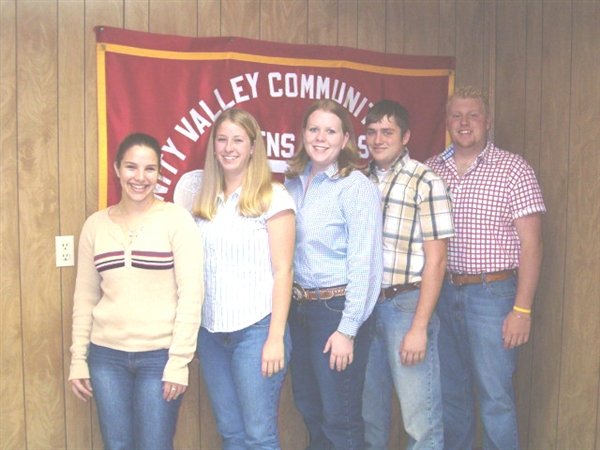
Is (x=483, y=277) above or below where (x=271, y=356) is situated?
above

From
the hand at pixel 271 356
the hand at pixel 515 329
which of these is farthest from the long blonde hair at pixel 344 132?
the hand at pixel 515 329

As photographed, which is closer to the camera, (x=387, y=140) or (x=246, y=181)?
(x=246, y=181)

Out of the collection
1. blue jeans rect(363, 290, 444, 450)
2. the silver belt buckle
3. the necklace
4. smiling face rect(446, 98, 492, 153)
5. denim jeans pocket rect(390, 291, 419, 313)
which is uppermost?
smiling face rect(446, 98, 492, 153)

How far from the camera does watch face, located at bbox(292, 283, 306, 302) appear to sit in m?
2.15

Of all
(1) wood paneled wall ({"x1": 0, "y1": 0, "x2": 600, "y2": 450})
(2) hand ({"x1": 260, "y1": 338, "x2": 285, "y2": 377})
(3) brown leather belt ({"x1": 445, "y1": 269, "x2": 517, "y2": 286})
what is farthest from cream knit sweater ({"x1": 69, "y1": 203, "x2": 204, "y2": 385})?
(3) brown leather belt ({"x1": 445, "y1": 269, "x2": 517, "y2": 286})

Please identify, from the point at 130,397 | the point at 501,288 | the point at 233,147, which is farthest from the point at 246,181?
the point at 501,288

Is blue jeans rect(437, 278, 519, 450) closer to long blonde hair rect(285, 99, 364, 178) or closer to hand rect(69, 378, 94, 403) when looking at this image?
long blonde hair rect(285, 99, 364, 178)

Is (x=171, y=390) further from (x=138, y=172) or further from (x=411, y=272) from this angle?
(x=411, y=272)

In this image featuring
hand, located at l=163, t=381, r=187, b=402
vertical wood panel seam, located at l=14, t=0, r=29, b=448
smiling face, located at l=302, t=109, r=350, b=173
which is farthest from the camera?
vertical wood panel seam, located at l=14, t=0, r=29, b=448

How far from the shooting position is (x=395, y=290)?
223 cm

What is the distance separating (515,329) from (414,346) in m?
0.43

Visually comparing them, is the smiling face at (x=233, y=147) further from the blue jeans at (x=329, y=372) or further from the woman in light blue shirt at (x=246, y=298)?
the blue jeans at (x=329, y=372)

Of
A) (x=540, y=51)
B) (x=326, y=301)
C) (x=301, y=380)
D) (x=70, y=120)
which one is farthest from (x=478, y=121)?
(x=70, y=120)

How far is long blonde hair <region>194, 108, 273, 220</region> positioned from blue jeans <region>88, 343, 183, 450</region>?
49 centimetres
